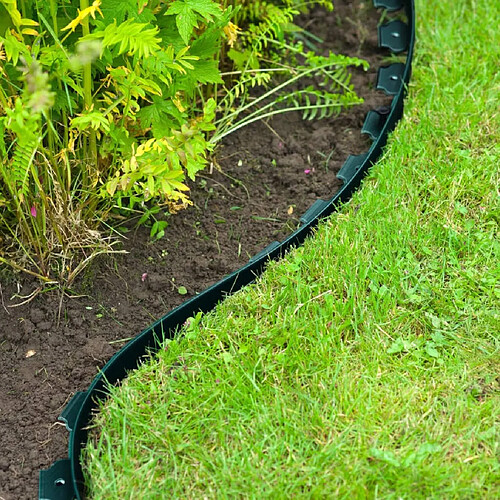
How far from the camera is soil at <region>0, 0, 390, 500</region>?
2.25 meters

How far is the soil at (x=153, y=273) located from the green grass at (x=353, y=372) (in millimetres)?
182

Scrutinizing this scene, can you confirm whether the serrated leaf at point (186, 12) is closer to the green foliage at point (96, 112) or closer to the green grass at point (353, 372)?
the green foliage at point (96, 112)

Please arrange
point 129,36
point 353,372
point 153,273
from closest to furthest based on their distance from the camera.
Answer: point 129,36, point 353,372, point 153,273

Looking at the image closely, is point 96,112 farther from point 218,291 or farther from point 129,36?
point 218,291

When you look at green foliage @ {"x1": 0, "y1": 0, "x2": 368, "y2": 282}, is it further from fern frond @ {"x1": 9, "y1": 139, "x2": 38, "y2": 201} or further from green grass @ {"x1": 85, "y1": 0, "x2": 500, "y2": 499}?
green grass @ {"x1": 85, "y1": 0, "x2": 500, "y2": 499}

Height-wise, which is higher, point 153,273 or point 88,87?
point 88,87

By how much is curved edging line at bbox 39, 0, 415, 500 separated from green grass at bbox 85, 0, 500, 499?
0.05 metres

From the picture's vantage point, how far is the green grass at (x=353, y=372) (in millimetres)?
2002

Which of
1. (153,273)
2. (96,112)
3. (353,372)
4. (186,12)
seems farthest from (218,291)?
(186,12)

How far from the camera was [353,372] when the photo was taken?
223cm

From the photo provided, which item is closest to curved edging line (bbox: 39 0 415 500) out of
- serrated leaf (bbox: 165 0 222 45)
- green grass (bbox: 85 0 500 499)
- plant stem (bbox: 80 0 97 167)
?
green grass (bbox: 85 0 500 499)

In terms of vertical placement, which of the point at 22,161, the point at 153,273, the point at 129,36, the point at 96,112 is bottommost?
the point at 153,273

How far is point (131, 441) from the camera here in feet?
6.95

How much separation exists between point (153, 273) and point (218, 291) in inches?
10.8
